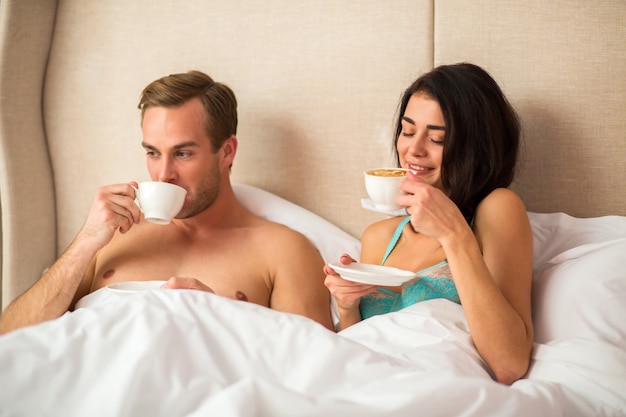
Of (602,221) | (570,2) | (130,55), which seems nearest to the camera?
(602,221)

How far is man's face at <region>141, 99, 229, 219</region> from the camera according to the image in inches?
78.7

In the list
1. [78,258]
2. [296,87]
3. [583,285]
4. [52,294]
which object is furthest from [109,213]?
[583,285]

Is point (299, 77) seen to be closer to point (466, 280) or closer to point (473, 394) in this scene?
point (466, 280)

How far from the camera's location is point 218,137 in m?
2.09

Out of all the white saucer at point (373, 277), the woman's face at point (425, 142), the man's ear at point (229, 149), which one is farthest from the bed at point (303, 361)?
the man's ear at point (229, 149)

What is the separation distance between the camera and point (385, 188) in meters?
1.53

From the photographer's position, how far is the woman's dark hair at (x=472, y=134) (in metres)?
1.71

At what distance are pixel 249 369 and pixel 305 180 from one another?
1110 mm

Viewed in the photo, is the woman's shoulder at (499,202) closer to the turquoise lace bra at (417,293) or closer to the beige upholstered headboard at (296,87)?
the turquoise lace bra at (417,293)

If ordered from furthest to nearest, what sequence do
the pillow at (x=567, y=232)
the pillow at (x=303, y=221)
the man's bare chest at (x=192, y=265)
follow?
the pillow at (x=303, y=221)
the man's bare chest at (x=192, y=265)
the pillow at (x=567, y=232)

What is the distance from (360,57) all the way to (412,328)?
106 cm

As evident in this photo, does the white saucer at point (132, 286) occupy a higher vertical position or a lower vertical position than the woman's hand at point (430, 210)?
lower

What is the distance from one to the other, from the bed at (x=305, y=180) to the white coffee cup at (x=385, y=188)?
0.26 meters

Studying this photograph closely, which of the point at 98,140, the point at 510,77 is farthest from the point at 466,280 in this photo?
the point at 98,140
